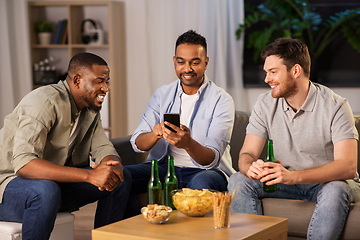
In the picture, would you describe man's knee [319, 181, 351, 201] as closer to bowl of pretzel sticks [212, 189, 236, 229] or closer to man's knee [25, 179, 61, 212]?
bowl of pretzel sticks [212, 189, 236, 229]

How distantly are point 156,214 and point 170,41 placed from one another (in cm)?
295

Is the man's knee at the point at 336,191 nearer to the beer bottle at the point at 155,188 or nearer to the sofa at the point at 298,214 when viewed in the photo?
the sofa at the point at 298,214

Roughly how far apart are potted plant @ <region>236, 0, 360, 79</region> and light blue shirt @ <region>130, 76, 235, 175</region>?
1.47 metres

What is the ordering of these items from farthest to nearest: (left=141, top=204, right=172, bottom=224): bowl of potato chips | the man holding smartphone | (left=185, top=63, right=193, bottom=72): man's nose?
(left=185, top=63, right=193, bottom=72): man's nose
the man holding smartphone
(left=141, top=204, right=172, bottom=224): bowl of potato chips

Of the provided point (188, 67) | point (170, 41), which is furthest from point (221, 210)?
point (170, 41)

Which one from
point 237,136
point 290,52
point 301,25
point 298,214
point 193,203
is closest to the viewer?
point 193,203

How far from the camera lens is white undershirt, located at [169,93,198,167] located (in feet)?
7.92

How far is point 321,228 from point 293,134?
0.51 meters

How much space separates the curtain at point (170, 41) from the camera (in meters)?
4.01

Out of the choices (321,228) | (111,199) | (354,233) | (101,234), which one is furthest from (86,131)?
(354,233)

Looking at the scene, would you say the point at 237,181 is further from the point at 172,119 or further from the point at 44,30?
the point at 44,30

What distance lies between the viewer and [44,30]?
425cm

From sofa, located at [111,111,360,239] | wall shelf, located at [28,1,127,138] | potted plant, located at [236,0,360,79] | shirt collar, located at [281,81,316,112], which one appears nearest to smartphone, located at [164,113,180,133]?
sofa, located at [111,111,360,239]

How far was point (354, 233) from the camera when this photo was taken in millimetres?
1834
